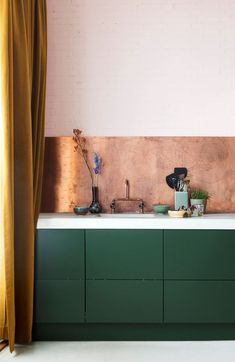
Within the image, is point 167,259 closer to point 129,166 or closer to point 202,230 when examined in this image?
point 202,230

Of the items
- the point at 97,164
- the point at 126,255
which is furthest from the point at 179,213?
the point at 97,164

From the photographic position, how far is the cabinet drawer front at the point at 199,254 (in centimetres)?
337

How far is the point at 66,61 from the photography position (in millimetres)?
4113

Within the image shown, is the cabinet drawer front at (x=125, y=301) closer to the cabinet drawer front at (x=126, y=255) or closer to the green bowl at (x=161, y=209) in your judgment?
the cabinet drawer front at (x=126, y=255)

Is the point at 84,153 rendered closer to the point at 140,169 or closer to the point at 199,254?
the point at 140,169

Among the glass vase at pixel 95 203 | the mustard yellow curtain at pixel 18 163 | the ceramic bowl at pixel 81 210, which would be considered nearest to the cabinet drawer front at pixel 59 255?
the mustard yellow curtain at pixel 18 163

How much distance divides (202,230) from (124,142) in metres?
1.22

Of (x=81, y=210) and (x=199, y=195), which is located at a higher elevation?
(x=199, y=195)

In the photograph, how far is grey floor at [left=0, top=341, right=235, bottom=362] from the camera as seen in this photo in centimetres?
306

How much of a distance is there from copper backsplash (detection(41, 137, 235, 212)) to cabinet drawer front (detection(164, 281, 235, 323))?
919 millimetres

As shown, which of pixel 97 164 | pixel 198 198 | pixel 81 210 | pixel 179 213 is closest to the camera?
pixel 179 213

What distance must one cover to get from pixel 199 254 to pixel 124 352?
95 cm

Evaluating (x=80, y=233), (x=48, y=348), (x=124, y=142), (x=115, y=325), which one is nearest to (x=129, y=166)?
(x=124, y=142)

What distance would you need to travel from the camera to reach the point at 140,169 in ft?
13.4
